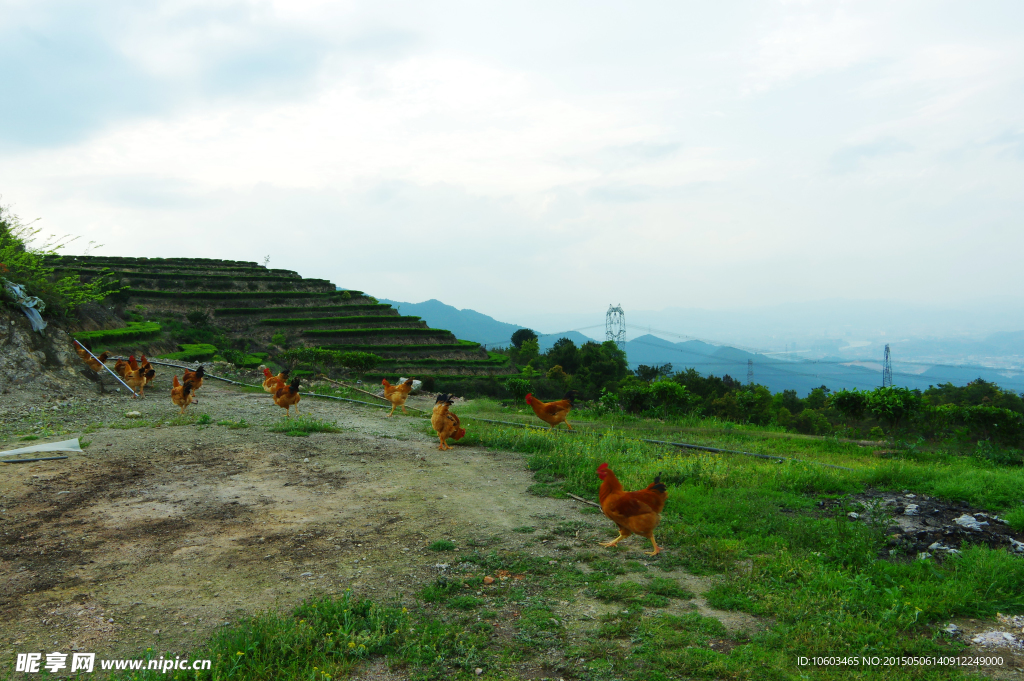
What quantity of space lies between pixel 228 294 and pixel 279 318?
6.12 m

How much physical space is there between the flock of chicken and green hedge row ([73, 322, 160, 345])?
7333mm

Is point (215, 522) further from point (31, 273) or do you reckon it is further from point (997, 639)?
point (31, 273)

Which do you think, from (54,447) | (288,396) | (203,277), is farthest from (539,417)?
(203,277)

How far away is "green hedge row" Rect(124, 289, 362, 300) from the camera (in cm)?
4444

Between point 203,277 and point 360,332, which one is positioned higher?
point 203,277

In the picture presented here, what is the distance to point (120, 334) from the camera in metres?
26.2

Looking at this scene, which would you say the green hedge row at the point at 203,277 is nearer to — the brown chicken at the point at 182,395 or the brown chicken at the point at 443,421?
the brown chicken at the point at 182,395

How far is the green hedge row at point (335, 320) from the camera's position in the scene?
4316 centimetres

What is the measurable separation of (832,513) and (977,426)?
6738 mm

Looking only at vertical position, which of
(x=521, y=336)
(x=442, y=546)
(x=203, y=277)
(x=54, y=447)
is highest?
(x=203, y=277)

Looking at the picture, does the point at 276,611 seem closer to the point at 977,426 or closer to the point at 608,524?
the point at 608,524

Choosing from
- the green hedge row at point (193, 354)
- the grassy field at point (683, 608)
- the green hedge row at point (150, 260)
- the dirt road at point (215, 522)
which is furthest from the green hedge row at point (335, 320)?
the grassy field at point (683, 608)

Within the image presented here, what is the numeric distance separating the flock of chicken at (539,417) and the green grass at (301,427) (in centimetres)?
108

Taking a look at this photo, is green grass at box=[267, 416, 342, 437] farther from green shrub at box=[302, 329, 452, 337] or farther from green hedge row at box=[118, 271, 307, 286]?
green hedge row at box=[118, 271, 307, 286]
